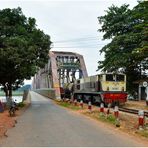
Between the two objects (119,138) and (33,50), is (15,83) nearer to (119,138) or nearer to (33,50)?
(33,50)

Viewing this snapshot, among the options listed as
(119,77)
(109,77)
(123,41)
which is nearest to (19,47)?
(109,77)

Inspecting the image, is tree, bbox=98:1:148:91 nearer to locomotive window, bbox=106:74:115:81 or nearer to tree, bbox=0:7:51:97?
locomotive window, bbox=106:74:115:81

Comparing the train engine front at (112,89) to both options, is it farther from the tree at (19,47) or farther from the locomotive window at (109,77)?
the tree at (19,47)

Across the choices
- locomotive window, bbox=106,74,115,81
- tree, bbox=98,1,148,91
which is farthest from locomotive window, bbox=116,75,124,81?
tree, bbox=98,1,148,91

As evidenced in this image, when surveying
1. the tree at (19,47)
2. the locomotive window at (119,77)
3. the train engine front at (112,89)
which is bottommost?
the train engine front at (112,89)

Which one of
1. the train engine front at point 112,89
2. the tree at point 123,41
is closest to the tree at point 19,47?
the train engine front at point 112,89

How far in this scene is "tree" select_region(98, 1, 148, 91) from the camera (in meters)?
46.8

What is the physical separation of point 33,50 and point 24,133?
23233mm

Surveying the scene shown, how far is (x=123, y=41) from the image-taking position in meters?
48.0

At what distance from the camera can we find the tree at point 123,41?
46.8 metres

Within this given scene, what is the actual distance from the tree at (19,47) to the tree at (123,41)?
993cm

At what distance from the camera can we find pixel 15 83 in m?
46.4

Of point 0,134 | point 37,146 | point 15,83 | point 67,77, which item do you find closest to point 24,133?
point 0,134

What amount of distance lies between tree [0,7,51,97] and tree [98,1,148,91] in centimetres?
993
